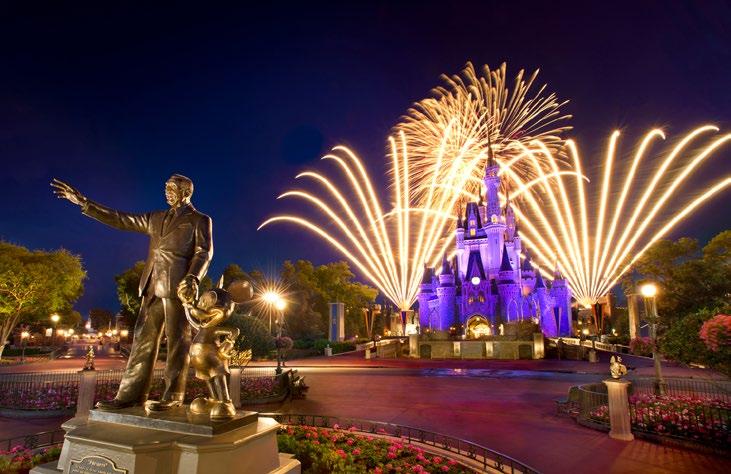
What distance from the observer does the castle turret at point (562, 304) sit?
72.0 meters

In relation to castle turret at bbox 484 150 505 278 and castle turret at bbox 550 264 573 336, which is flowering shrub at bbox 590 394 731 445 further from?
castle turret at bbox 550 264 573 336

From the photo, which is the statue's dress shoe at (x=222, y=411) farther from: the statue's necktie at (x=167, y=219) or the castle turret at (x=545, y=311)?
the castle turret at (x=545, y=311)

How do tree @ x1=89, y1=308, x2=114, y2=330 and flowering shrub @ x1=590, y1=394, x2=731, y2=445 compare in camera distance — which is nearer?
flowering shrub @ x1=590, y1=394, x2=731, y2=445

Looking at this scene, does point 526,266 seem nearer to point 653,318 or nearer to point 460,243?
point 460,243

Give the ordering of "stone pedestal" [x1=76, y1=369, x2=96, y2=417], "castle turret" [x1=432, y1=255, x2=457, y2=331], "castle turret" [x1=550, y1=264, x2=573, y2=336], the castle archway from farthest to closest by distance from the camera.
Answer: "castle turret" [x1=550, y1=264, x2=573, y2=336] < "castle turret" [x1=432, y1=255, x2=457, y2=331] < the castle archway < "stone pedestal" [x1=76, y1=369, x2=96, y2=417]

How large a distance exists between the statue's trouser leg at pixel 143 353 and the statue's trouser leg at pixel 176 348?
8.7 inches

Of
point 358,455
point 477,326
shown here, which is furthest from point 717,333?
point 477,326

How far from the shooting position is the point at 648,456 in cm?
862

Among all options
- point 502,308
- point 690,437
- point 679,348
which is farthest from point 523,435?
point 502,308

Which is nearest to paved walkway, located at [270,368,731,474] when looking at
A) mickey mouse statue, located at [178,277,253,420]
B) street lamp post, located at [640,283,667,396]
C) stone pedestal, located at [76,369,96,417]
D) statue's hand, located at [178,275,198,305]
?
street lamp post, located at [640,283,667,396]

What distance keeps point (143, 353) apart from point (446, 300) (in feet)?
207

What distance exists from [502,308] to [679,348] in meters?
55.2

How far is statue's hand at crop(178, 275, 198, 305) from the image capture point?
5.12 metres

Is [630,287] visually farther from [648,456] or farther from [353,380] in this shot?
[648,456]
